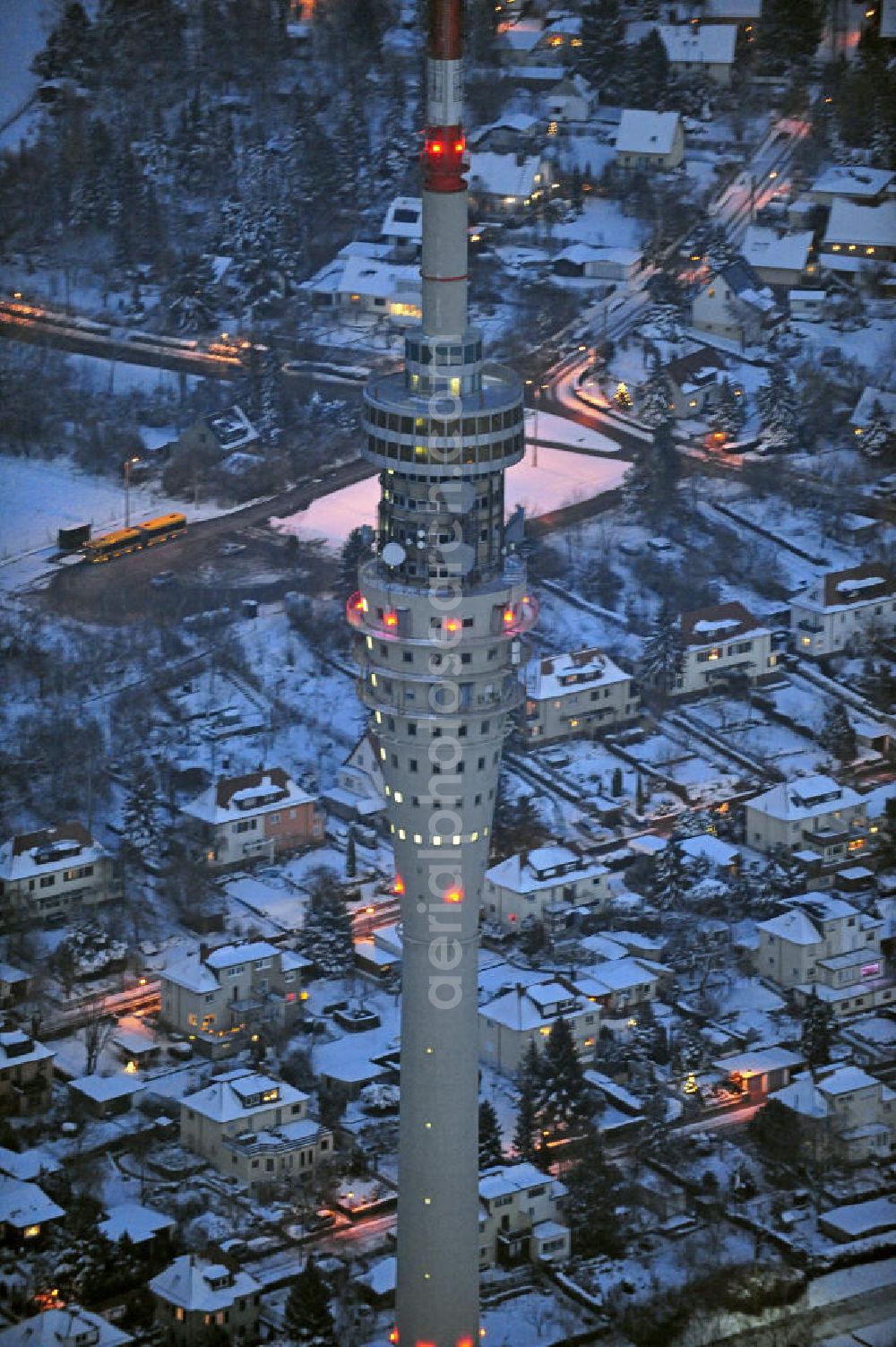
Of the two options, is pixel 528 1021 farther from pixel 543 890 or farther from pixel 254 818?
pixel 254 818

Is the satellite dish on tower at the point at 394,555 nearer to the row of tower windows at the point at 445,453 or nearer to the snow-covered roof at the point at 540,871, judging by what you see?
the row of tower windows at the point at 445,453

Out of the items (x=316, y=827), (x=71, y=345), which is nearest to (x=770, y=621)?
(x=316, y=827)

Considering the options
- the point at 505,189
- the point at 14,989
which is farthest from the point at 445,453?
the point at 505,189

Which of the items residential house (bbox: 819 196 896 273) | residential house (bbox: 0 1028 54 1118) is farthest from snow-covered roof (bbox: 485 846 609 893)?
residential house (bbox: 819 196 896 273)

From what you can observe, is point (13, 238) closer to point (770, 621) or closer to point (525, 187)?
point (525, 187)

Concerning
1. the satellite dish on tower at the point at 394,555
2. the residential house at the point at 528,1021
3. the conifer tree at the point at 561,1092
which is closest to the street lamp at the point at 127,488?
the residential house at the point at 528,1021

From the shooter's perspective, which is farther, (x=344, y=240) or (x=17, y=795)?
(x=344, y=240)

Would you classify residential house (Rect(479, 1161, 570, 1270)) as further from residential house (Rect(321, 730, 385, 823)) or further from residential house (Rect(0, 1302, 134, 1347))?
residential house (Rect(321, 730, 385, 823))
